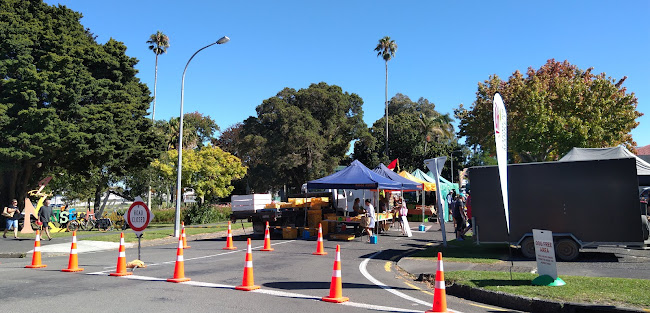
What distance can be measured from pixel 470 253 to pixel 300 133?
3156 cm

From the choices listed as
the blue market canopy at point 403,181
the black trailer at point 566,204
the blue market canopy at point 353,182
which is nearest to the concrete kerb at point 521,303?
the black trailer at point 566,204

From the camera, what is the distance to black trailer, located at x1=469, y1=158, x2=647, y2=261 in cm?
1144

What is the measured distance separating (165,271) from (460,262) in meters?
7.23

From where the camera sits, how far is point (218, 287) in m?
8.44

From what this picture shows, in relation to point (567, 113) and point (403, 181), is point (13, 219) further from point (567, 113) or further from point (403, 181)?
point (567, 113)

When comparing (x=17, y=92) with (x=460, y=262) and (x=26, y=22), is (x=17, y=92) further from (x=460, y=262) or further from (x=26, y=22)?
(x=460, y=262)

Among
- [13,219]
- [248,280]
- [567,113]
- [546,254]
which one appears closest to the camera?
[546,254]

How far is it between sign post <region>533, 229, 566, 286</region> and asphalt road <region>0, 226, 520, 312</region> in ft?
4.78

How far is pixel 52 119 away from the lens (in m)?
22.7

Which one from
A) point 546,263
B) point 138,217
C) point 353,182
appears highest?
point 353,182

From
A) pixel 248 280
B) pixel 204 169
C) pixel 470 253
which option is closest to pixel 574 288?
pixel 248 280

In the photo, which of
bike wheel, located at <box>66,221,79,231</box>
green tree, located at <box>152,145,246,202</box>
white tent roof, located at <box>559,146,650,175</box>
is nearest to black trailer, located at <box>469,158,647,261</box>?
white tent roof, located at <box>559,146,650,175</box>

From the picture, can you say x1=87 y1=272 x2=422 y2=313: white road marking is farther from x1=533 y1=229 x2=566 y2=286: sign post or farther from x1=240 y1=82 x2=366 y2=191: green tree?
x1=240 y1=82 x2=366 y2=191: green tree

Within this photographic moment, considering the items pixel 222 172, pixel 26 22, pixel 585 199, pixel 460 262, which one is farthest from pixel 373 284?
pixel 222 172
